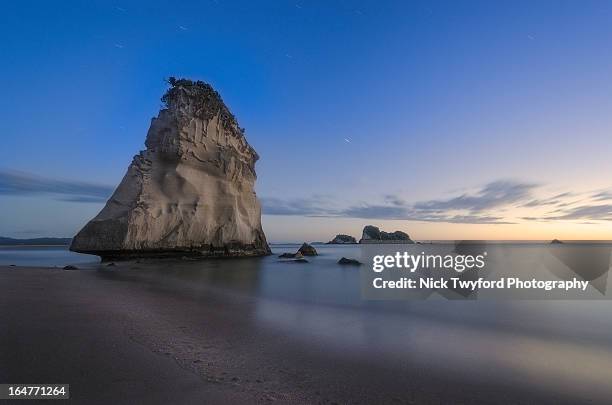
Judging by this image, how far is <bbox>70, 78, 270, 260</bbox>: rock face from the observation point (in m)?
24.5

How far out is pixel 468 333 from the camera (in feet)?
23.1

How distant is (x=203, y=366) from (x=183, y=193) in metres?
26.4

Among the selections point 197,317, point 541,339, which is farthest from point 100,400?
point 541,339

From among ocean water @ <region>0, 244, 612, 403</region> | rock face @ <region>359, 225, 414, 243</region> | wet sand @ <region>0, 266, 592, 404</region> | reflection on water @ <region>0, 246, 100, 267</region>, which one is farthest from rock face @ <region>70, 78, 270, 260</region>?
rock face @ <region>359, 225, 414, 243</region>

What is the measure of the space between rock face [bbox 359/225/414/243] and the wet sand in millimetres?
100037

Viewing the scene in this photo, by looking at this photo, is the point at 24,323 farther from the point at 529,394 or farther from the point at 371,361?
the point at 529,394

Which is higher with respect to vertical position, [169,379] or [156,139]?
[156,139]

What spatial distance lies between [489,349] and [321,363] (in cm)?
329

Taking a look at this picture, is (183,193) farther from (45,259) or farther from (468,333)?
(468,333)

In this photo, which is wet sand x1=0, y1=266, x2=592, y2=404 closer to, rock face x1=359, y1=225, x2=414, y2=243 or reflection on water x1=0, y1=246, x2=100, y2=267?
reflection on water x1=0, y1=246, x2=100, y2=267

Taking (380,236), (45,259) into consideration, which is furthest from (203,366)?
(380,236)

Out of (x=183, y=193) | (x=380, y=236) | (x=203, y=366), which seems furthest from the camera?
(x=380, y=236)

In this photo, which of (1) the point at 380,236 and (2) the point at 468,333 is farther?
(1) the point at 380,236

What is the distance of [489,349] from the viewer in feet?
19.2
